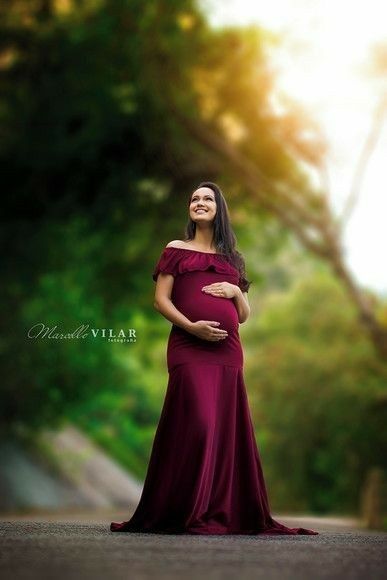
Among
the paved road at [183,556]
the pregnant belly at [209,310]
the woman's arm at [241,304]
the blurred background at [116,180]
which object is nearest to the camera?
the paved road at [183,556]

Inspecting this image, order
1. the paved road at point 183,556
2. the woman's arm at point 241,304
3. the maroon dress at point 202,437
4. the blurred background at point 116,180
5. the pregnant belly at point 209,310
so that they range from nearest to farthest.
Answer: the paved road at point 183,556
the maroon dress at point 202,437
the pregnant belly at point 209,310
the woman's arm at point 241,304
the blurred background at point 116,180

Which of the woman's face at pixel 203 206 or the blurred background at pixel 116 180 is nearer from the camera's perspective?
the woman's face at pixel 203 206

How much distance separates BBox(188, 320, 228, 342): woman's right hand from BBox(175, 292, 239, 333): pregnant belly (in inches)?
6.0

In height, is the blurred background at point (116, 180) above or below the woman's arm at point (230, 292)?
above

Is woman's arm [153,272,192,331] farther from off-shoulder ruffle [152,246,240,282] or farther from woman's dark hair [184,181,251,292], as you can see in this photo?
woman's dark hair [184,181,251,292]

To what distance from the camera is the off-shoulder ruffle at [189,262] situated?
587cm

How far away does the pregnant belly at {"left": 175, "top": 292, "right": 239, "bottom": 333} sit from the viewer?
5809 millimetres

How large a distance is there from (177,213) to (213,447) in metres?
13.5

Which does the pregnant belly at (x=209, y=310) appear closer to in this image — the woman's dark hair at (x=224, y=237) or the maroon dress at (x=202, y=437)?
the maroon dress at (x=202, y=437)

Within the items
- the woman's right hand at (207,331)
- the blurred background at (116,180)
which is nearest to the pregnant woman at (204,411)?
the woman's right hand at (207,331)

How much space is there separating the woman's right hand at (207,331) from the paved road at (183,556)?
102 cm

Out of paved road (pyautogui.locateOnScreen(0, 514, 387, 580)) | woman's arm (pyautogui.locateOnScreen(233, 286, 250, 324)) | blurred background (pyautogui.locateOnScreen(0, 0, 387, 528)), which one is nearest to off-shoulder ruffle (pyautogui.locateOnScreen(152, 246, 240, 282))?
woman's arm (pyautogui.locateOnScreen(233, 286, 250, 324))

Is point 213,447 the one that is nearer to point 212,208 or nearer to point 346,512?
point 212,208

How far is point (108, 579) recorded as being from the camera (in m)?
→ 3.47
